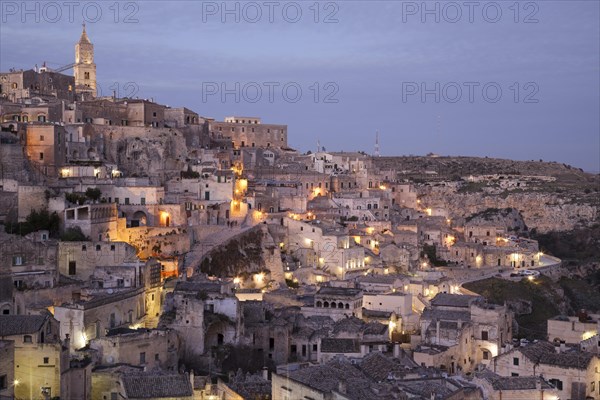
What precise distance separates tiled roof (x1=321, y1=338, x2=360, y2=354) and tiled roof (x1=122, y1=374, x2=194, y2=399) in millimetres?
7948

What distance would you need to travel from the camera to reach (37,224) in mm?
39625

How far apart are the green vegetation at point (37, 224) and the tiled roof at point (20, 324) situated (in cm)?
1256

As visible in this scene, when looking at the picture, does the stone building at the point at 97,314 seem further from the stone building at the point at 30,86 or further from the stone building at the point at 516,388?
the stone building at the point at 30,86

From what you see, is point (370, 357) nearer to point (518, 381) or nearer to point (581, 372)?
point (518, 381)

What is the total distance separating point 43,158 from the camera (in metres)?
46.3

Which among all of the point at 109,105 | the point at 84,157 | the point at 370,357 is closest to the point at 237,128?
the point at 109,105

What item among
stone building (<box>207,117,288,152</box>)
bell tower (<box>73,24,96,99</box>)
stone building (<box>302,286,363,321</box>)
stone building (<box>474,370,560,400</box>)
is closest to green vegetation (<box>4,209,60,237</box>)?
stone building (<box>302,286,363,321</box>)

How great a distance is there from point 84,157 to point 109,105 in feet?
28.8

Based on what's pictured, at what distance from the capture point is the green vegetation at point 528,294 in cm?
4884

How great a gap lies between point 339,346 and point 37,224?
1660 centimetres

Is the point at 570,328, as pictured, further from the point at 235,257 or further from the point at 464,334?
the point at 235,257

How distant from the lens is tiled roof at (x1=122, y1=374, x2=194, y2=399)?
82.5ft

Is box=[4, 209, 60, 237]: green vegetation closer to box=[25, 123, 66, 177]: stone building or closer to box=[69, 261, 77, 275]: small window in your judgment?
box=[69, 261, 77, 275]: small window

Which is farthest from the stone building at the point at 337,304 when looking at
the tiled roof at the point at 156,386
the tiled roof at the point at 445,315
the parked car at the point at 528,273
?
the parked car at the point at 528,273
